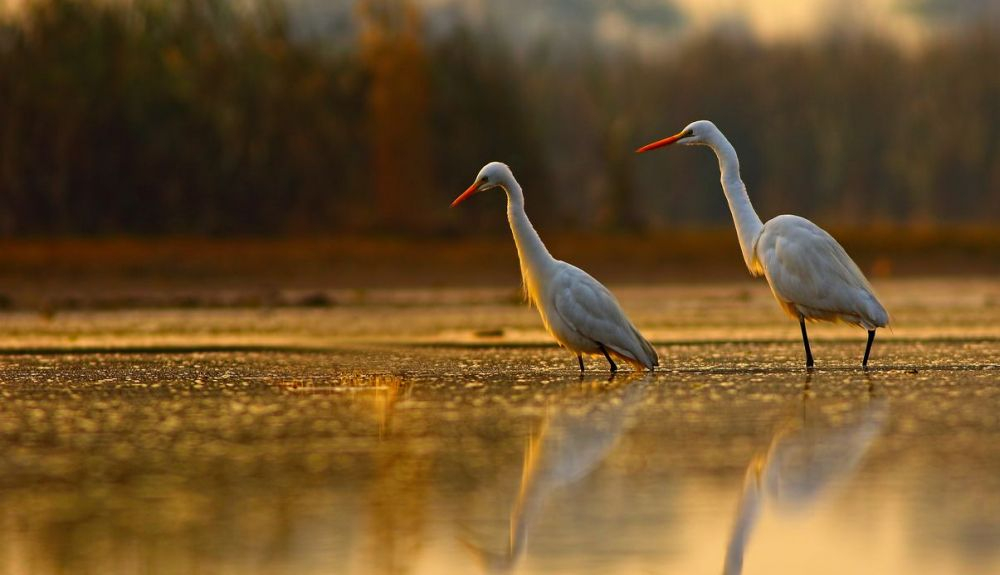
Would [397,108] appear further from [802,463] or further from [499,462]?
[802,463]

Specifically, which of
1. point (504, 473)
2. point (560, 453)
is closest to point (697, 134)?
point (560, 453)

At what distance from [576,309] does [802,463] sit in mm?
3919

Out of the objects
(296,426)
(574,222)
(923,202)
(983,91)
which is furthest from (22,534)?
(983,91)

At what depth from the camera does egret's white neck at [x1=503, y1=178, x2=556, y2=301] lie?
422 inches

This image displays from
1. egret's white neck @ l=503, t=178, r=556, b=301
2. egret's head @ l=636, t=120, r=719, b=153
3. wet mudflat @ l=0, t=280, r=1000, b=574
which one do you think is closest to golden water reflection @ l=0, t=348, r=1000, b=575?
wet mudflat @ l=0, t=280, r=1000, b=574

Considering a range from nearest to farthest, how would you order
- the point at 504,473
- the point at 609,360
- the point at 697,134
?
1. the point at 504,473
2. the point at 609,360
3. the point at 697,134

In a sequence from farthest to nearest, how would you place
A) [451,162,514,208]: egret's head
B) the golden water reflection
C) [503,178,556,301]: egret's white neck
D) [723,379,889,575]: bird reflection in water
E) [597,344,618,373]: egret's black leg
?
[451,162,514,208]: egret's head → [503,178,556,301]: egret's white neck → [597,344,618,373]: egret's black leg → [723,379,889,575]: bird reflection in water → the golden water reflection

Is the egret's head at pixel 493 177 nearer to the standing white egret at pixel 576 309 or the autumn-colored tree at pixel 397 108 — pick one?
the standing white egret at pixel 576 309

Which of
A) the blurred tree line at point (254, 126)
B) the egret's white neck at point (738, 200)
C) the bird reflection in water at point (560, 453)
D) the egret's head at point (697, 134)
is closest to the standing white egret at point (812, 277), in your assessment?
the egret's white neck at point (738, 200)

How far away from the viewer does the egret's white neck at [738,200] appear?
36.6 feet

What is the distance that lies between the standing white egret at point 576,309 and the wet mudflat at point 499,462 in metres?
0.19

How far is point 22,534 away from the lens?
5.32 m

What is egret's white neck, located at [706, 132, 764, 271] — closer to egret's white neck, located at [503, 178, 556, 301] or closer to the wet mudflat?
the wet mudflat

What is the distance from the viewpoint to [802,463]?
6441 mm
